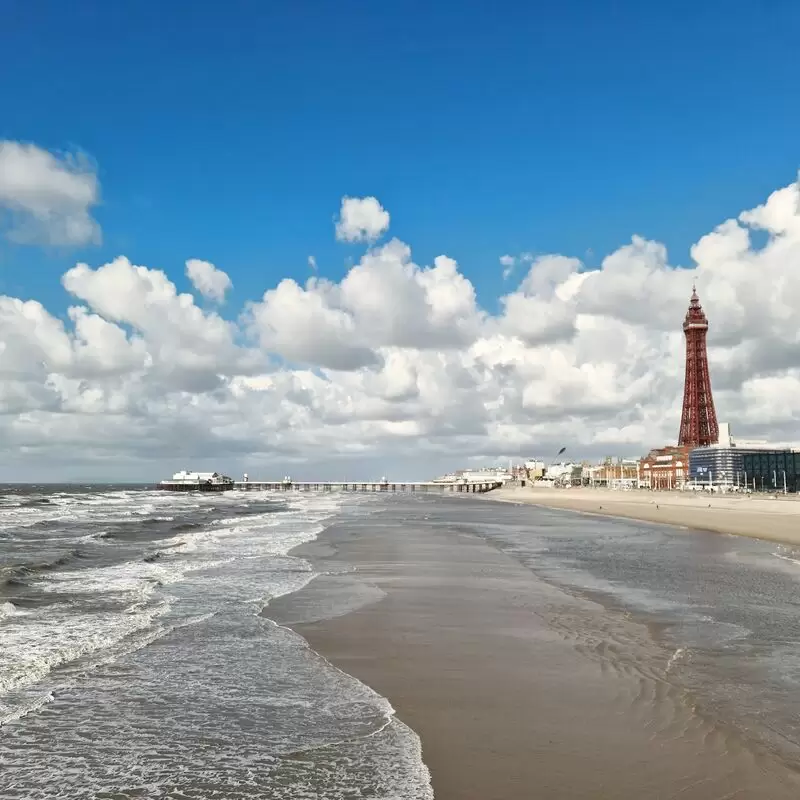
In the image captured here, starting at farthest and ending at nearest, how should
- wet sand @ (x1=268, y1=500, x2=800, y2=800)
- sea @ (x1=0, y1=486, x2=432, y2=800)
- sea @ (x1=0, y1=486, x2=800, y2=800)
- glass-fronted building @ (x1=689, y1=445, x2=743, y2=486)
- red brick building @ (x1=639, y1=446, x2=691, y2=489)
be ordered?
red brick building @ (x1=639, y1=446, x2=691, y2=489)
glass-fronted building @ (x1=689, y1=445, x2=743, y2=486)
sea @ (x1=0, y1=486, x2=800, y2=800)
sea @ (x1=0, y1=486, x2=432, y2=800)
wet sand @ (x1=268, y1=500, x2=800, y2=800)

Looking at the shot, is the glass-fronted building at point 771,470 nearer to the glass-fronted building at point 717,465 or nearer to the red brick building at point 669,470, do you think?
the glass-fronted building at point 717,465

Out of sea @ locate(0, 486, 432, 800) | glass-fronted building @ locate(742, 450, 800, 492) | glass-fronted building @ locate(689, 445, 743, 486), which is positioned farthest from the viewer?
glass-fronted building @ locate(689, 445, 743, 486)

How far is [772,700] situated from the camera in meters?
7.94

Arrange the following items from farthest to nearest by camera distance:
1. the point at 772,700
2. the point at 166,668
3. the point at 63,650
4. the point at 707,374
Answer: the point at 707,374
the point at 63,650
the point at 166,668
the point at 772,700

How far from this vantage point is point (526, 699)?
815 centimetres

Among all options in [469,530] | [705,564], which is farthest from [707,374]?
[705,564]

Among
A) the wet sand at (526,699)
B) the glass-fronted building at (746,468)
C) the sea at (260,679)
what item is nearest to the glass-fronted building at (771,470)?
the glass-fronted building at (746,468)

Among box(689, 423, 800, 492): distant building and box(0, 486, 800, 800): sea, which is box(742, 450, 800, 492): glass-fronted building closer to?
box(689, 423, 800, 492): distant building

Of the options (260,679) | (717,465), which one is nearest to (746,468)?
(717,465)

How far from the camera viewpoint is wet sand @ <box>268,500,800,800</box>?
584cm

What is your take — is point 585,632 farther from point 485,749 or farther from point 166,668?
point 166,668

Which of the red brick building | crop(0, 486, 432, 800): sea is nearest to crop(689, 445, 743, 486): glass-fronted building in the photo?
the red brick building

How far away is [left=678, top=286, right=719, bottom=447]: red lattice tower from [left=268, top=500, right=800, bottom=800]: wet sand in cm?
17896

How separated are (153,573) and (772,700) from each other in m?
16.6
